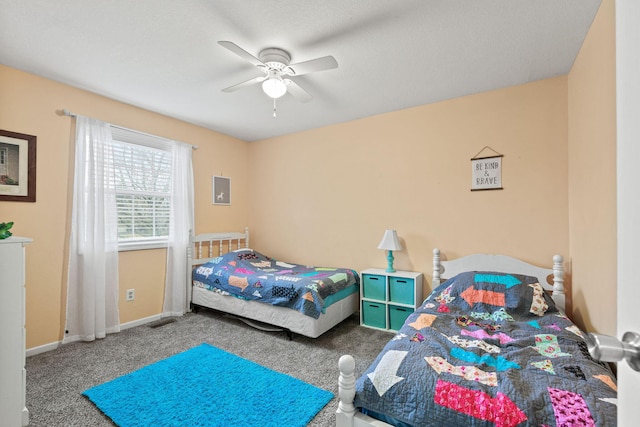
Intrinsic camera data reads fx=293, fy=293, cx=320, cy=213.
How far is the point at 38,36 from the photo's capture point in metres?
2.05

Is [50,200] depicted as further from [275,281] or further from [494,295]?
[494,295]

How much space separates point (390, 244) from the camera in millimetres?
3217

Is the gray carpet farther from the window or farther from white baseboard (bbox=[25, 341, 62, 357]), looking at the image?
the window

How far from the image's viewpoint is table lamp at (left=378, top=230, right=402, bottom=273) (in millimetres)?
3200

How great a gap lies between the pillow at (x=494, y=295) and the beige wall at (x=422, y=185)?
0.51 meters

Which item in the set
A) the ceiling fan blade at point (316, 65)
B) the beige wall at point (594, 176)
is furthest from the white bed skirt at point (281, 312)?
the ceiling fan blade at point (316, 65)

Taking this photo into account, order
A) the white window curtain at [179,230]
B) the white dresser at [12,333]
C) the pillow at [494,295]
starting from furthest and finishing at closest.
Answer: the white window curtain at [179,230]
the pillow at [494,295]
the white dresser at [12,333]

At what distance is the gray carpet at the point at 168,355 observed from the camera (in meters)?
1.87

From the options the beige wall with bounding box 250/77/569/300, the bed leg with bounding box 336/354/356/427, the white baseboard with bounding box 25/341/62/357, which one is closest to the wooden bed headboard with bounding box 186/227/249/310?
the beige wall with bounding box 250/77/569/300

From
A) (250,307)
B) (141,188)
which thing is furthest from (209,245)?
(250,307)

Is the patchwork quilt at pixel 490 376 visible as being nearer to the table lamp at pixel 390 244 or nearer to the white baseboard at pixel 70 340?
the table lamp at pixel 390 244

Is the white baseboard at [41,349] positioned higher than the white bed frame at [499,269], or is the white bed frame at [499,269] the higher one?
the white bed frame at [499,269]

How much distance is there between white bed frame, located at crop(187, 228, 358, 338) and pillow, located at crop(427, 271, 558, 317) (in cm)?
108

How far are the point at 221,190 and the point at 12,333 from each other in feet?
9.35
